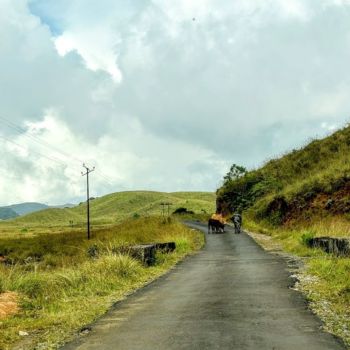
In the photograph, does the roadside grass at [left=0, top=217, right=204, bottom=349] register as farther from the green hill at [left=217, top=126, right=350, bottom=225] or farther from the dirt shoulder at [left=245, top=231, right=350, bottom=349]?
the green hill at [left=217, top=126, right=350, bottom=225]

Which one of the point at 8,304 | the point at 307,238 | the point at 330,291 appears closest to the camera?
the point at 8,304

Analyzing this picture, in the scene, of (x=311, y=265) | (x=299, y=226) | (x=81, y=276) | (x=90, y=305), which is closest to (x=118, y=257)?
(x=81, y=276)

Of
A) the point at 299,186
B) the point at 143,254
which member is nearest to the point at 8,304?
the point at 143,254

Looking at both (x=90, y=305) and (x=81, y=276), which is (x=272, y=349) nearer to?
(x=90, y=305)

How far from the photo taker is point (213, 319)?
8.42m

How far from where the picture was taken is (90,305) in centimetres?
1066

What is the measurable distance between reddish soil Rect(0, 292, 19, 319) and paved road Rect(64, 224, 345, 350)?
2.08 meters

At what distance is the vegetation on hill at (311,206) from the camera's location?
10.6 meters

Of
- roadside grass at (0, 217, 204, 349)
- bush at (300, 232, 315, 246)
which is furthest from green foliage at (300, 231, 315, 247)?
roadside grass at (0, 217, 204, 349)

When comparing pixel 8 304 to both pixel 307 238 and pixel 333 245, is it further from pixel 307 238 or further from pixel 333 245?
pixel 307 238

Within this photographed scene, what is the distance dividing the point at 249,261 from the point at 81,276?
24.0ft

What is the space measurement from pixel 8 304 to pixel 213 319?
15.4ft

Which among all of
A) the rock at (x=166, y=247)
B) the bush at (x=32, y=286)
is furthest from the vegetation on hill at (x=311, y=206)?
the bush at (x=32, y=286)

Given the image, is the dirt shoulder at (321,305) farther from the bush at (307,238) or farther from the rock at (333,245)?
the bush at (307,238)
